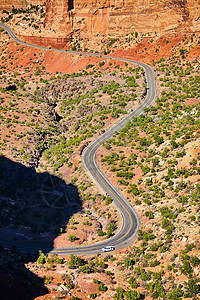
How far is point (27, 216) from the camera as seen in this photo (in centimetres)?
5784

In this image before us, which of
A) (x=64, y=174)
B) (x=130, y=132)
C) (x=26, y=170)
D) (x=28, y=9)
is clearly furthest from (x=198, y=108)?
(x=28, y=9)

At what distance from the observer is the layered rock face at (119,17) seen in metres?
105

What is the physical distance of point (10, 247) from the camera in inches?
1865

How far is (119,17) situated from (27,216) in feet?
238

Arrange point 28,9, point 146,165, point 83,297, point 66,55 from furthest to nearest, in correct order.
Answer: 1. point 28,9
2. point 66,55
3. point 146,165
4. point 83,297

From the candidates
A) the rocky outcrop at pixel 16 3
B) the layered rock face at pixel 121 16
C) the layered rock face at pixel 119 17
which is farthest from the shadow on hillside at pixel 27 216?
the rocky outcrop at pixel 16 3

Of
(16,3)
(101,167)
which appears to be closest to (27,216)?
(101,167)

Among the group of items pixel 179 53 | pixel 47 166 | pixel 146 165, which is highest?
pixel 179 53

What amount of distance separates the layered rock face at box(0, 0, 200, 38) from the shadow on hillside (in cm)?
5697

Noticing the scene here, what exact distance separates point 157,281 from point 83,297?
7.15 meters

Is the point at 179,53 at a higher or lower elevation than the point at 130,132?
higher

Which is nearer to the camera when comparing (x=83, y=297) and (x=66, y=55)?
(x=83, y=297)

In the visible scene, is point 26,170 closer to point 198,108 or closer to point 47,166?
point 47,166

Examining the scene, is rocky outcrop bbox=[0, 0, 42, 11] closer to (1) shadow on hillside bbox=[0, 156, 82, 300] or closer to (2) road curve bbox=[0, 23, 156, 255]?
(2) road curve bbox=[0, 23, 156, 255]
